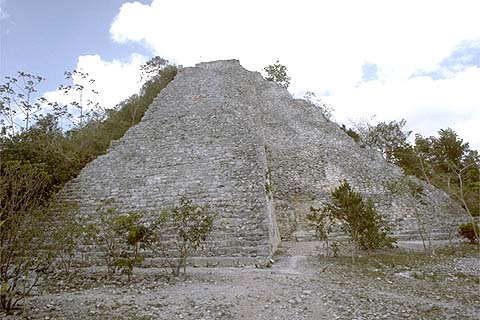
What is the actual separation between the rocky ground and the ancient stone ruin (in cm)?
151

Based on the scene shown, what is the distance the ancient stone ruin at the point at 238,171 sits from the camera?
9.55 meters

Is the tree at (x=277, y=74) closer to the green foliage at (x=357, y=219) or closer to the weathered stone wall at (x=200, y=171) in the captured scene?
the weathered stone wall at (x=200, y=171)

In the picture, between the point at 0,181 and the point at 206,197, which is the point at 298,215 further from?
the point at 0,181

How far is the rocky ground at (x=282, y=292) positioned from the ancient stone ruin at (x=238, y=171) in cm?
151

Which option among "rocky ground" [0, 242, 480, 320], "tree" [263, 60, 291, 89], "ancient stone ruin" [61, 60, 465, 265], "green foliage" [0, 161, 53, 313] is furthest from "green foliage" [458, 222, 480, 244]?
"tree" [263, 60, 291, 89]

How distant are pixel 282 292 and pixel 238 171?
18.8 feet

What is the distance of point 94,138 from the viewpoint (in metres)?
14.6

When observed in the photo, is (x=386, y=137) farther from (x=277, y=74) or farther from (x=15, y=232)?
(x=15, y=232)

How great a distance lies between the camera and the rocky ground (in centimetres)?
477

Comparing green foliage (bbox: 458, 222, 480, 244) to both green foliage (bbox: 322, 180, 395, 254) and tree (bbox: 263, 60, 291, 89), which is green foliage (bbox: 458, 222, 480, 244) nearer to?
green foliage (bbox: 322, 180, 395, 254)

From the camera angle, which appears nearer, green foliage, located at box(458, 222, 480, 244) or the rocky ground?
the rocky ground

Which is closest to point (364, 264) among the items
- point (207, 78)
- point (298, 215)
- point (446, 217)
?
point (298, 215)

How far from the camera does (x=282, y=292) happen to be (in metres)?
5.63

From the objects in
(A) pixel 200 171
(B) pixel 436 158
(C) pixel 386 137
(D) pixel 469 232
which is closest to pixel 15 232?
(A) pixel 200 171
